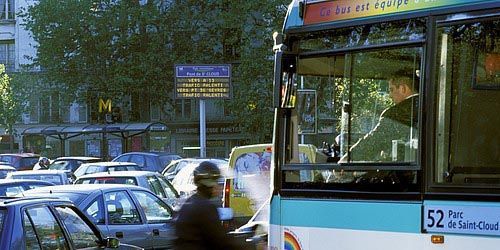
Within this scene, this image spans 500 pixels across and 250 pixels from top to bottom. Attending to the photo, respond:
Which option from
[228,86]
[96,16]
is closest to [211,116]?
[96,16]

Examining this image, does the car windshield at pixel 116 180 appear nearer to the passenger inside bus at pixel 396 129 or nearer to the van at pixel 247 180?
the van at pixel 247 180

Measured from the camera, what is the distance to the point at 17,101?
51125 millimetres

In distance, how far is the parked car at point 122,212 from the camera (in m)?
11.2

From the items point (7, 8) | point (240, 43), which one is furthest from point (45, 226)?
point (7, 8)

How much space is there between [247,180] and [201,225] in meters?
8.08

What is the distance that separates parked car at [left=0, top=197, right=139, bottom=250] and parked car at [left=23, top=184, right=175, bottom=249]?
2.55 metres

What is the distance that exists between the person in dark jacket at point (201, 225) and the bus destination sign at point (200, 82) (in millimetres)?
27952

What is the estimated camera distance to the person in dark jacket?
6145 millimetres

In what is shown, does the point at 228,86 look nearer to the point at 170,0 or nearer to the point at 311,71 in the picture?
the point at 170,0

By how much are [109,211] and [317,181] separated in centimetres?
576

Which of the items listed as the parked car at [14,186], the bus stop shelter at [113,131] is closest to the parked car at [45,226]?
the parked car at [14,186]

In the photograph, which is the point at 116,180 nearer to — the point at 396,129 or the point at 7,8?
the point at 396,129

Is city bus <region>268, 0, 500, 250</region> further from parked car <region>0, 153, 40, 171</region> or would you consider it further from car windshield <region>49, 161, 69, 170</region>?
parked car <region>0, 153, 40, 171</region>

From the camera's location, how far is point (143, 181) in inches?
626
